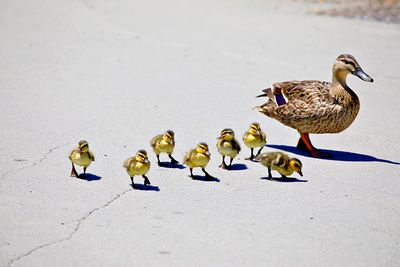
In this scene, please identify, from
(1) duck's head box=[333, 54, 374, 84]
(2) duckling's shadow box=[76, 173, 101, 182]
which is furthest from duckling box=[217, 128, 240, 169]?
(1) duck's head box=[333, 54, 374, 84]

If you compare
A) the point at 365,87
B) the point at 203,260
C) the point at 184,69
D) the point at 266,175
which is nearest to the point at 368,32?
the point at 365,87

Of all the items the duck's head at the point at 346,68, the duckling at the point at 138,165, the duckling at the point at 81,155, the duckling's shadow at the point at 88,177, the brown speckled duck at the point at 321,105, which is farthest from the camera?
the duck's head at the point at 346,68

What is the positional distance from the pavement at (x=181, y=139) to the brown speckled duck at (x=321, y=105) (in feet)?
1.13

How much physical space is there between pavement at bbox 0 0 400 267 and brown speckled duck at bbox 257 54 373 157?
344 mm

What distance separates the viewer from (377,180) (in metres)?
7.30

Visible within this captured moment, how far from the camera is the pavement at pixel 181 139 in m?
5.65

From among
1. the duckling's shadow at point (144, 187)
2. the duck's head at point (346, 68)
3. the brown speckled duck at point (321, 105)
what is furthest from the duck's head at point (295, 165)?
the duck's head at point (346, 68)

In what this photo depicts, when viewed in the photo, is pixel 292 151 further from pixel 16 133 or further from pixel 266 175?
pixel 16 133

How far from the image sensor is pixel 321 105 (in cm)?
795

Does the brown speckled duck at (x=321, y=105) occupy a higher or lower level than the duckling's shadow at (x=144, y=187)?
higher

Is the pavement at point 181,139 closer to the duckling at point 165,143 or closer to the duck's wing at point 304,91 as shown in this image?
the duckling at point 165,143

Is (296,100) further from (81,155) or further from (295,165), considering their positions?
(81,155)

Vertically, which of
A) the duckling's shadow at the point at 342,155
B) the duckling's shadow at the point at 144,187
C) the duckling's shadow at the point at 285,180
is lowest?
the duckling's shadow at the point at 144,187

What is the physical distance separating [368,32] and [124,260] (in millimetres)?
10560
